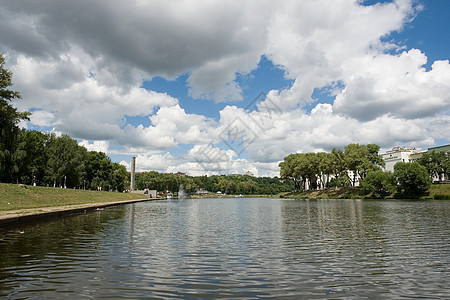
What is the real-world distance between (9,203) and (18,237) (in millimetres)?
18624

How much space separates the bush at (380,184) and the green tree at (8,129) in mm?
79793

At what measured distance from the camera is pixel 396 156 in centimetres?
14138

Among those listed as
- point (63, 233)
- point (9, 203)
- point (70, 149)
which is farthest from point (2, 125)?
point (63, 233)

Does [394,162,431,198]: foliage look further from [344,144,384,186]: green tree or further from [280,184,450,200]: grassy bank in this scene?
[344,144,384,186]: green tree

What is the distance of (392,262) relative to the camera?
11.5 meters

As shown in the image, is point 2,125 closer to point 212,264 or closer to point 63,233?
point 63,233

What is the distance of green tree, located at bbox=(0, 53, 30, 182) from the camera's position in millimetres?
42125

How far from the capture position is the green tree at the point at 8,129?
138ft

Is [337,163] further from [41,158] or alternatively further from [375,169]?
[41,158]

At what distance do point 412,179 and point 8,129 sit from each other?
274ft

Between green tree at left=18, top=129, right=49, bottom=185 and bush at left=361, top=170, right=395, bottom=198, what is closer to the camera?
green tree at left=18, top=129, right=49, bottom=185

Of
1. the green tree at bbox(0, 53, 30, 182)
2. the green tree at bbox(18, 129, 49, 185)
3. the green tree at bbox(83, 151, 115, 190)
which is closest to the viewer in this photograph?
the green tree at bbox(0, 53, 30, 182)

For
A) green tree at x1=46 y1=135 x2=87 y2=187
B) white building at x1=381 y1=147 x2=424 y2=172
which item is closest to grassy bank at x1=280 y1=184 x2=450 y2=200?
white building at x1=381 y1=147 x2=424 y2=172

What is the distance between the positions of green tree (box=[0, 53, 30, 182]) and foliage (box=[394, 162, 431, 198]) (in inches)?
3117
